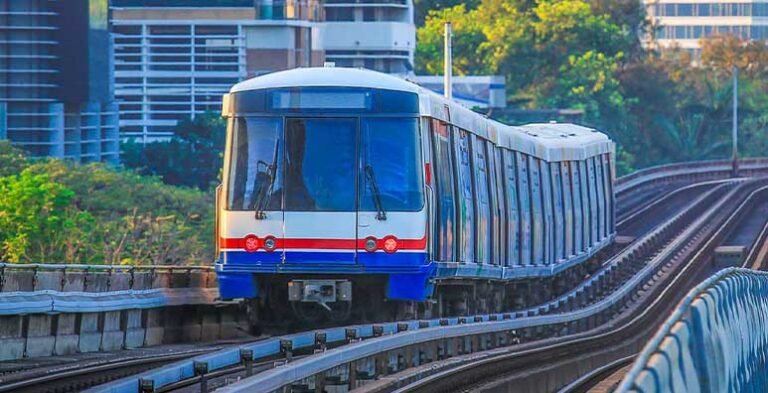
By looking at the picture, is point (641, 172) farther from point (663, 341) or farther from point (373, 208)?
point (663, 341)

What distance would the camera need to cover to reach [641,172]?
7719cm

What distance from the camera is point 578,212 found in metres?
38.2

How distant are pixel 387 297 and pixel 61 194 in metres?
35.8

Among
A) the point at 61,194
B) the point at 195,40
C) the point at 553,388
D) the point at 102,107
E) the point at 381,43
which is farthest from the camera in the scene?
the point at 381,43

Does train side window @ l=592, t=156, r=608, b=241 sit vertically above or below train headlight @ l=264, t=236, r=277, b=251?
above

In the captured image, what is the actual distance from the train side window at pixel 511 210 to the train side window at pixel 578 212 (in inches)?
262

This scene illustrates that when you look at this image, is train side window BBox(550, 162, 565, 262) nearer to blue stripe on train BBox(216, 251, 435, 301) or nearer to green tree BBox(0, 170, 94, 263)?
blue stripe on train BBox(216, 251, 435, 301)

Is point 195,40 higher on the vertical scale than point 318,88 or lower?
higher

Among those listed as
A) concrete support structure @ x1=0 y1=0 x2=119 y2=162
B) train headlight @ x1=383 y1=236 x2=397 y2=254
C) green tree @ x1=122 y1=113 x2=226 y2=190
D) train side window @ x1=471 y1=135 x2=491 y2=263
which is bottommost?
train headlight @ x1=383 y1=236 x2=397 y2=254

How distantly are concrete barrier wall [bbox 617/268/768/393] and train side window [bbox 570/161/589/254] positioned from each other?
20822mm

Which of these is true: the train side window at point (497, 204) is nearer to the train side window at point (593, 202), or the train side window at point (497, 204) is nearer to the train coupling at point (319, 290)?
the train coupling at point (319, 290)

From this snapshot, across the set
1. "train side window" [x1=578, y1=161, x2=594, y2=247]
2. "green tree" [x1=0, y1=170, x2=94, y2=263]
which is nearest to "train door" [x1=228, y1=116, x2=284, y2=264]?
"train side window" [x1=578, y1=161, x2=594, y2=247]

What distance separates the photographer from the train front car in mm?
23031

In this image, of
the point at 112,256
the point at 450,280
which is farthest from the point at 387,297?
the point at 112,256
